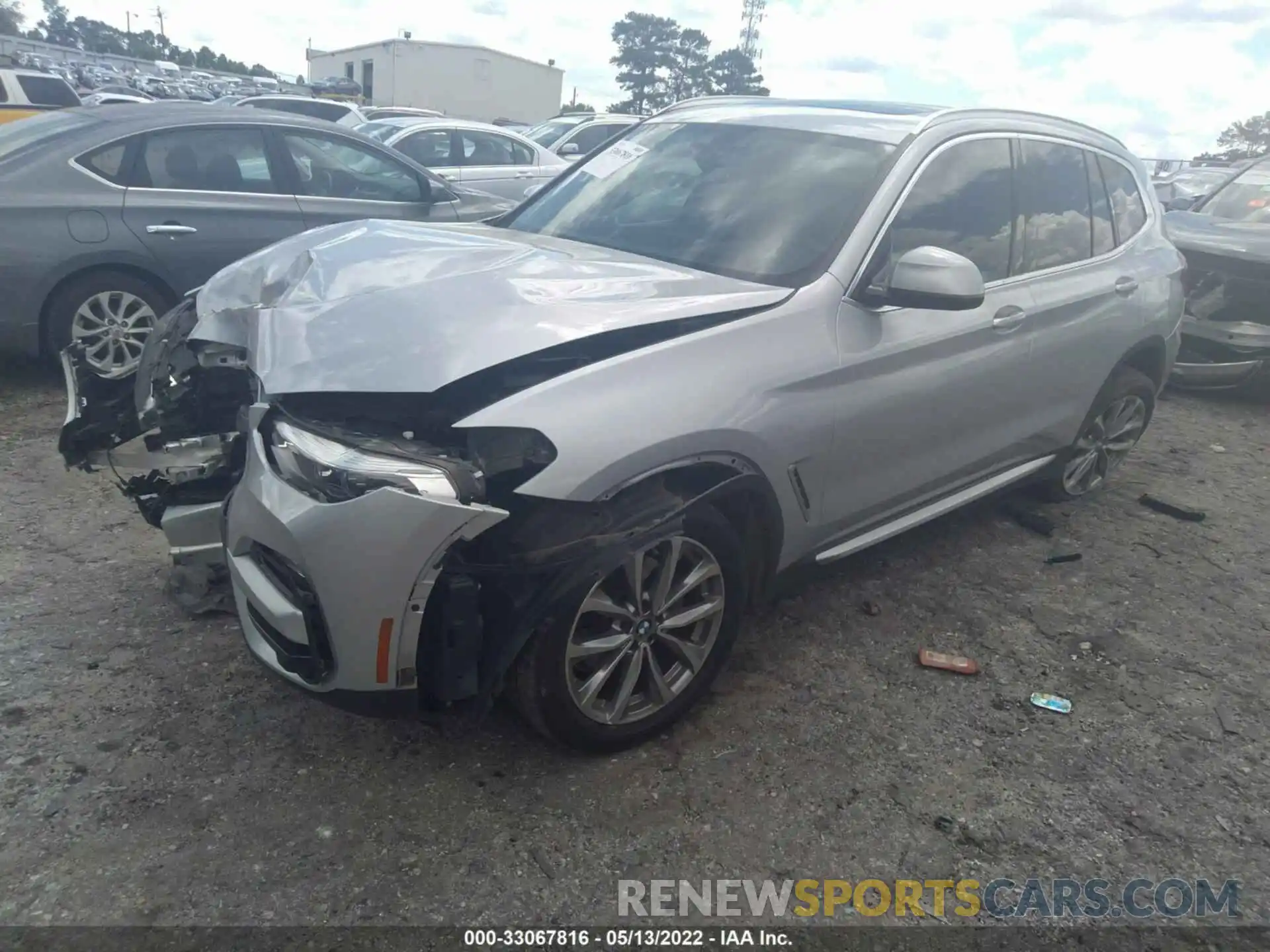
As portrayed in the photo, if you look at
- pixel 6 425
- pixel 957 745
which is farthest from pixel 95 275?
pixel 957 745

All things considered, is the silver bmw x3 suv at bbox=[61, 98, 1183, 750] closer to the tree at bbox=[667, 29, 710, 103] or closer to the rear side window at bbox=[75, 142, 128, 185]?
the rear side window at bbox=[75, 142, 128, 185]

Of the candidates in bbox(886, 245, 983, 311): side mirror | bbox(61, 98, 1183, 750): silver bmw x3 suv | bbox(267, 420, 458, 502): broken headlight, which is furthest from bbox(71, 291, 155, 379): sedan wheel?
bbox(886, 245, 983, 311): side mirror

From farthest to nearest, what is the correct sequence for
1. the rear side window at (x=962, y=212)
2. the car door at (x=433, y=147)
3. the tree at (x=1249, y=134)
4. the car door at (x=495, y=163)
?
the tree at (x=1249, y=134), the car door at (x=495, y=163), the car door at (x=433, y=147), the rear side window at (x=962, y=212)

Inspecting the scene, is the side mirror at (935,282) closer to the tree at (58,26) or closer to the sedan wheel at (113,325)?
the sedan wheel at (113,325)

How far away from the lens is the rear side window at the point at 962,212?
3238mm

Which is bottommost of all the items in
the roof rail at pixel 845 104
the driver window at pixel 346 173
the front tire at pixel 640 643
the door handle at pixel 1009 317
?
the front tire at pixel 640 643

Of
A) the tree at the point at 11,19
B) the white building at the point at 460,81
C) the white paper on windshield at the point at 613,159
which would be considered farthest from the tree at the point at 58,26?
the white paper on windshield at the point at 613,159

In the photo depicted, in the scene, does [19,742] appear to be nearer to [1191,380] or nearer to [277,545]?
[277,545]

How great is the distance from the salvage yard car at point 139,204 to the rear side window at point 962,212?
3.92 meters

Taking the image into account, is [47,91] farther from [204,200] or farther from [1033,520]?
[1033,520]

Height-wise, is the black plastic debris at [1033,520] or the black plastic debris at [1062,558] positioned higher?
the black plastic debris at [1033,520]

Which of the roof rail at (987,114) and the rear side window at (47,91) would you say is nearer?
the roof rail at (987,114)

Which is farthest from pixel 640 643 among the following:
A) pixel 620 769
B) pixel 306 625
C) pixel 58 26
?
pixel 58 26

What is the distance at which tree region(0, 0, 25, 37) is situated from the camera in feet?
211
